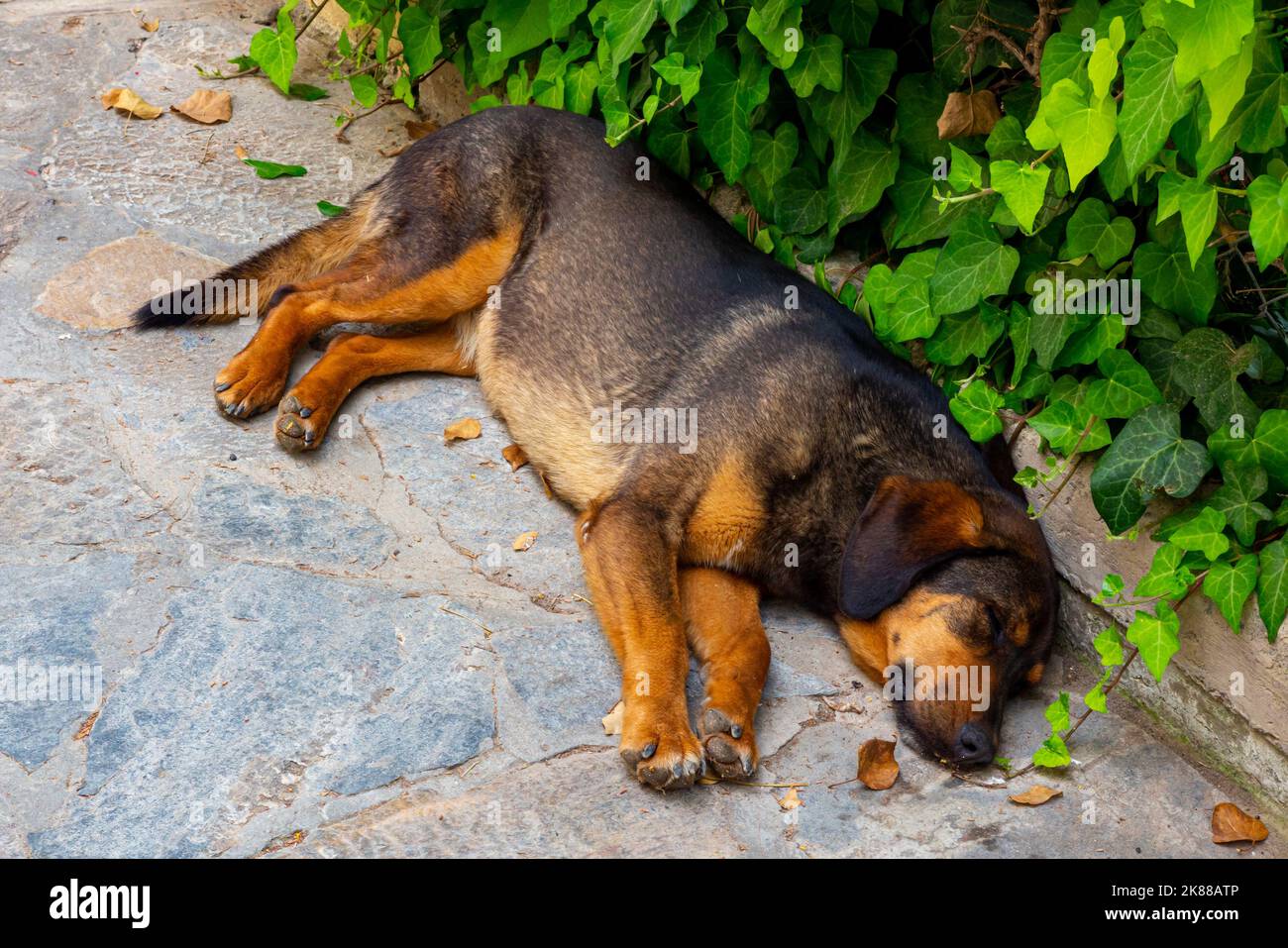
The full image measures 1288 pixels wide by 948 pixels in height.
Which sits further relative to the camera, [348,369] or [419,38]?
[419,38]

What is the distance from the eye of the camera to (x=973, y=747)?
3.75 meters

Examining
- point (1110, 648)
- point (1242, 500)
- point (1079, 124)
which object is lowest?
point (1110, 648)

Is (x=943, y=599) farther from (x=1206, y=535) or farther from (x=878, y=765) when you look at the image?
(x=1206, y=535)

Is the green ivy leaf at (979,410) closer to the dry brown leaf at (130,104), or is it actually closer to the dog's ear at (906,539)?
the dog's ear at (906,539)

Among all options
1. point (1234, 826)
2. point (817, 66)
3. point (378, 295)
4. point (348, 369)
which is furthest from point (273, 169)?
point (1234, 826)

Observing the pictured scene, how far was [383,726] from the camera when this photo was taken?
3520 millimetres

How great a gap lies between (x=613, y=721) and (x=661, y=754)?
25cm

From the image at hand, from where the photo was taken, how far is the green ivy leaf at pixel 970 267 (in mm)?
4207

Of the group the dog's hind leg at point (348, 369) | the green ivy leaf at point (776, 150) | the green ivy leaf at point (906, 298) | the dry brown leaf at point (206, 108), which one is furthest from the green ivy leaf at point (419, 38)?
the green ivy leaf at point (906, 298)

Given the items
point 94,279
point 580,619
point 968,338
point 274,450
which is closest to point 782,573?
point 580,619

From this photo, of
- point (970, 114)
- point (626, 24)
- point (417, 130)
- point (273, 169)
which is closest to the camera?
point (970, 114)

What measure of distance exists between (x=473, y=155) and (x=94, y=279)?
1.62m

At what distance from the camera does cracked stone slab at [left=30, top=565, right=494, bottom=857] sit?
3146 millimetres

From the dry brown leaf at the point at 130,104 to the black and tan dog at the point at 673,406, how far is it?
160 centimetres
